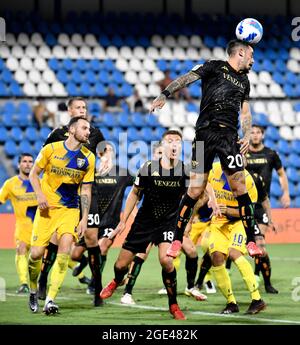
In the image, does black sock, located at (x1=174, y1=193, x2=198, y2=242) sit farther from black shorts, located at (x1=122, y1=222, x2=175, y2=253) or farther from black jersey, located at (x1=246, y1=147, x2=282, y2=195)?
black jersey, located at (x1=246, y1=147, x2=282, y2=195)

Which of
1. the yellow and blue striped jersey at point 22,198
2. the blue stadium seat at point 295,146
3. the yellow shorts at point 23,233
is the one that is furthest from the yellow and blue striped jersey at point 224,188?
the blue stadium seat at point 295,146

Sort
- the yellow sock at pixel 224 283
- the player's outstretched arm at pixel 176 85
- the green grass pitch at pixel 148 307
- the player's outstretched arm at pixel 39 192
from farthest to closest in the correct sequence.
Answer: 1. the yellow sock at pixel 224 283
2. the player's outstretched arm at pixel 39 192
3. the green grass pitch at pixel 148 307
4. the player's outstretched arm at pixel 176 85

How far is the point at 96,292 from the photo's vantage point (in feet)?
32.8

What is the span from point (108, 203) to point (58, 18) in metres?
13.3

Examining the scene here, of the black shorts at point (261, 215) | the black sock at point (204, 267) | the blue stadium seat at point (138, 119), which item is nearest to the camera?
the black sock at point (204, 267)

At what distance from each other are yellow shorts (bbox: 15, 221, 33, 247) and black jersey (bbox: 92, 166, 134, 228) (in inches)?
45.5

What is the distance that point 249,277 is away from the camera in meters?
9.16

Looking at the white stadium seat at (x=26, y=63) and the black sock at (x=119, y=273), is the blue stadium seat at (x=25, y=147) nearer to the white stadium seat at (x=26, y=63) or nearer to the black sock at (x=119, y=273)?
the white stadium seat at (x=26, y=63)

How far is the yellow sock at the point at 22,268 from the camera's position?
11398 millimetres

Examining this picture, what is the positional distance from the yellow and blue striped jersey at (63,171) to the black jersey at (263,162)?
3.89 m

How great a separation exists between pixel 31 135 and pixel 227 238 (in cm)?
1238

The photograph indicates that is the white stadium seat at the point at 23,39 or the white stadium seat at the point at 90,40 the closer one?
the white stadium seat at the point at 23,39

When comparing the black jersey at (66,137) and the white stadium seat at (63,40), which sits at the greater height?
the white stadium seat at (63,40)
